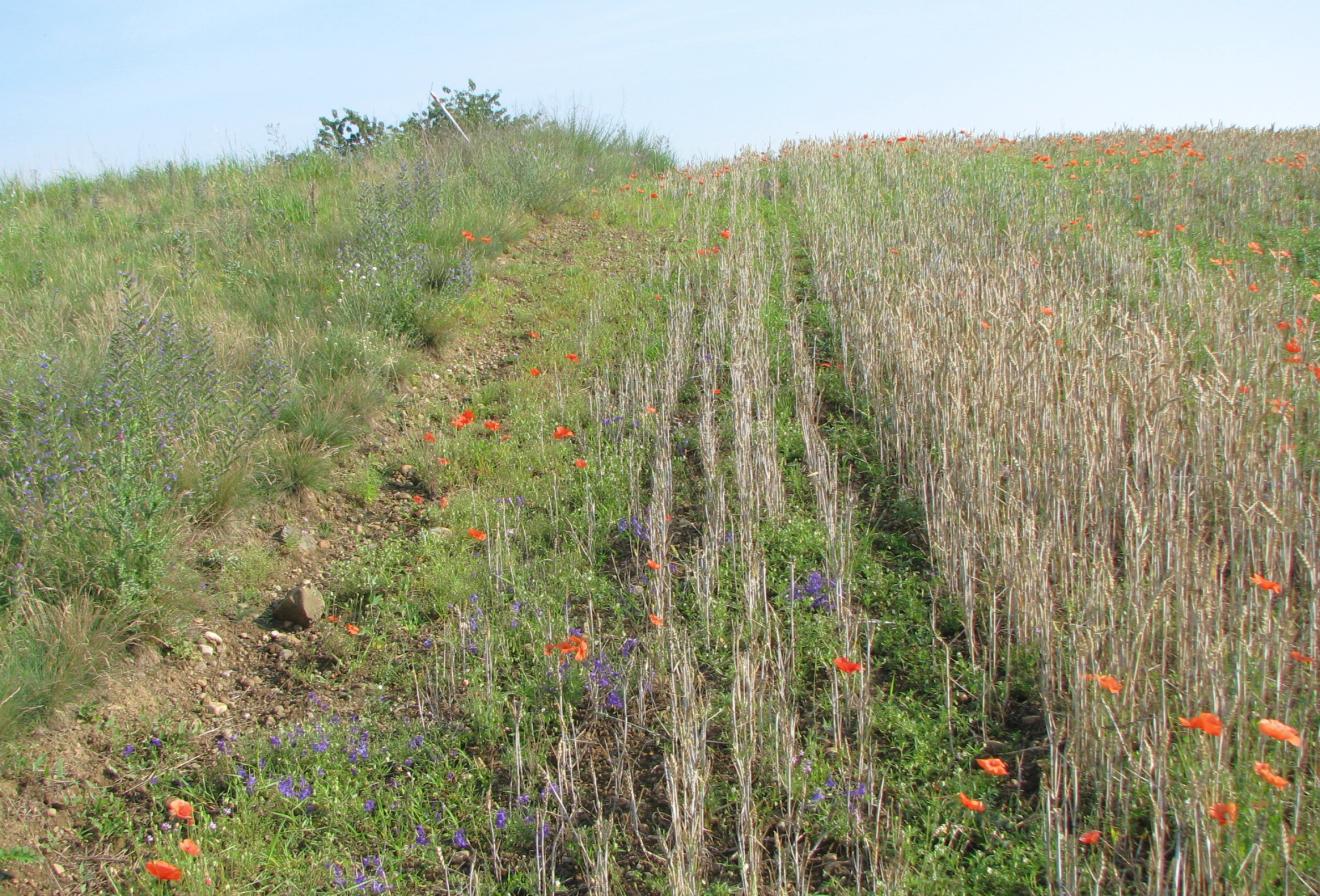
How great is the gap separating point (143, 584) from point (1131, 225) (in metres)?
8.97

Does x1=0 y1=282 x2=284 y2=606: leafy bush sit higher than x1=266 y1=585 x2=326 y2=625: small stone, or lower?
higher

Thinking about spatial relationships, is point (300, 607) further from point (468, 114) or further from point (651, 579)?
point (468, 114)

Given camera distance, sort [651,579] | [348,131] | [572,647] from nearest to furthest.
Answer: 1. [572,647]
2. [651,579]
3. [348,131]

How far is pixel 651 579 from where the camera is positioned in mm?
3719

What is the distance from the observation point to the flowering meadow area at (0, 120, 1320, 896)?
255 centimetres

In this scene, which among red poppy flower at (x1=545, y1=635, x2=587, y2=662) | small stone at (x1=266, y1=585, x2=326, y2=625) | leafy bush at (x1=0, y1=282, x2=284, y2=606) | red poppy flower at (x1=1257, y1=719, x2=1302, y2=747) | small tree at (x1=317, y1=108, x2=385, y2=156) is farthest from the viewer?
small tree at (x1=317, y1=108, x2=385, y2=156)

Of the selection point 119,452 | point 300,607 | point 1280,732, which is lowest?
point 300,607

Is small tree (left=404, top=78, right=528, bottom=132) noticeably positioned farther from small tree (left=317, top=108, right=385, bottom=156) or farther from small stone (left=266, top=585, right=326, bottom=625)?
small stone (left=266, top=585, right=326, bottom=625)

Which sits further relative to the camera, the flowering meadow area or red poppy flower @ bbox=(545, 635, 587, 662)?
red poppy flower @ bbox=(545, 635, 587, 662)

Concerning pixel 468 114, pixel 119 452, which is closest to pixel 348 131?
pixel 468 114

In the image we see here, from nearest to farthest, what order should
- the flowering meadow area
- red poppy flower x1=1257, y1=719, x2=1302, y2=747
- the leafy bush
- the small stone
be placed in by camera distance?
red poppy flower x1=1257, y1=719, x2=1302, y2=747
the flowering meadow area
the leafy bush
the small stone

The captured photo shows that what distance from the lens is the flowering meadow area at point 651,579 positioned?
2549 millimetres

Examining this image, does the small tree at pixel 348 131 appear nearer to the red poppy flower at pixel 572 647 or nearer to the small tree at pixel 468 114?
the small tree at pixel 468 114

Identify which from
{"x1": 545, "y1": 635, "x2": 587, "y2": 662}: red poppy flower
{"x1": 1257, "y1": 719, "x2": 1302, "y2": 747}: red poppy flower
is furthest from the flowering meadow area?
{"x1": 545, "y1": 635, "x2": 587, "y2": 662}: red poppy flower
